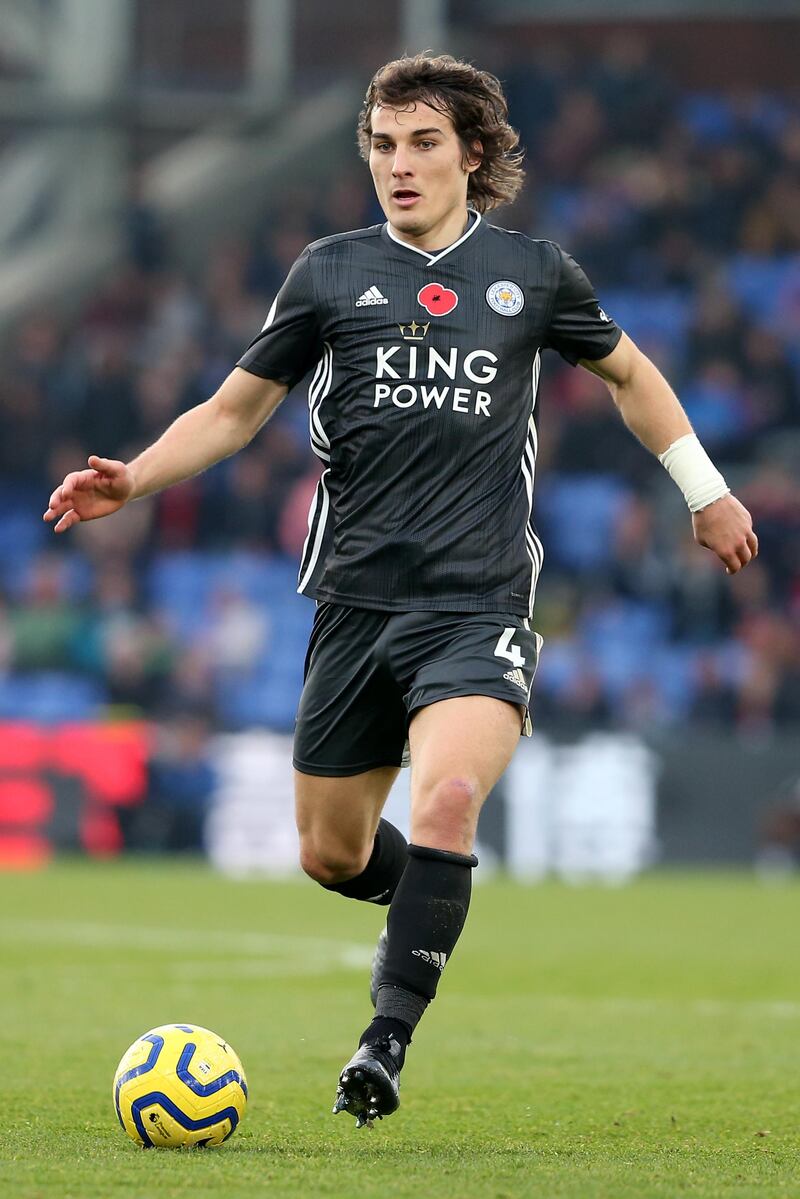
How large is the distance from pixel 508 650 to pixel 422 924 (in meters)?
0.72

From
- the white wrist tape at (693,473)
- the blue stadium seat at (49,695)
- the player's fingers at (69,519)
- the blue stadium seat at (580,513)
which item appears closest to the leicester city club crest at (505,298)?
the white wrist tape at (693,473)

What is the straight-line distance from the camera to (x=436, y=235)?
17.6ft

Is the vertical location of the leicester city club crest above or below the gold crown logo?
above

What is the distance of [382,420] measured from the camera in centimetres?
523

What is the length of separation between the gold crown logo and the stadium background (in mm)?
11068

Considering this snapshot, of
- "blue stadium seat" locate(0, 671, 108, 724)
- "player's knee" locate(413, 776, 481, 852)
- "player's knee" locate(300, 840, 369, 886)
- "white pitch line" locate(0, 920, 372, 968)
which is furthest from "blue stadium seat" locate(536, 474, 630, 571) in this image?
"player's knee" locate(413, 776, 481, 852)

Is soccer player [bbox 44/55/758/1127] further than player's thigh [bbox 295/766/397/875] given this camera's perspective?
No

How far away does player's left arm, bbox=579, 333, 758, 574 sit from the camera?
537cm

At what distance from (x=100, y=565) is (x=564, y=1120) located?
48.2 feet

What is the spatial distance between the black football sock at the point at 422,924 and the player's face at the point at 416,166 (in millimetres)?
1603

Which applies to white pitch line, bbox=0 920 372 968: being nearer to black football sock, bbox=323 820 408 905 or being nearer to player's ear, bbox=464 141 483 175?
black football sock, bbox=323 820 408 905

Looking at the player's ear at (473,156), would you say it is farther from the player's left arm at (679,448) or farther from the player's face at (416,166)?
the player's left arm at (679,448)

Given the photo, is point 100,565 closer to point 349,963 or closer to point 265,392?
point 349,963

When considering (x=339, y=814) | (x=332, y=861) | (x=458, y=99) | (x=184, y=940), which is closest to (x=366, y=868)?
(x=332, y=861)
